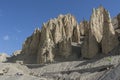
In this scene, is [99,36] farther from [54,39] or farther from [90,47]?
[54,39]

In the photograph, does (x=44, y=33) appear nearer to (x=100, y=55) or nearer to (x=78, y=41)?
(x=78, y=41)

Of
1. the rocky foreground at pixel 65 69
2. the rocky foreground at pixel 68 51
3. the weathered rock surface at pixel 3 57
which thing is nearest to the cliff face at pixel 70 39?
the rocky foreground at pixel 68 51

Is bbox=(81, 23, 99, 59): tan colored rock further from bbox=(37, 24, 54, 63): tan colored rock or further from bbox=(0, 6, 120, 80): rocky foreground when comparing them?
bbox=(37, 24, 54, 63): tan colored rock

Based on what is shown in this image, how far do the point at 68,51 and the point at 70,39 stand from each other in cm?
468

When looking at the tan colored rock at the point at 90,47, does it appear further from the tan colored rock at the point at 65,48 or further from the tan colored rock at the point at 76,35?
the tan colored rock at the point at 76,35

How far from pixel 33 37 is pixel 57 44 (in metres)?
13.7

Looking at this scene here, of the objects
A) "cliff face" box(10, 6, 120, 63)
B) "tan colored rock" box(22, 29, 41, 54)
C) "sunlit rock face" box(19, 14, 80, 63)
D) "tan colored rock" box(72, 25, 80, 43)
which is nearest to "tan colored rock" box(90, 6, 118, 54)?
"cliff face" box(10, 6, 120, 63)

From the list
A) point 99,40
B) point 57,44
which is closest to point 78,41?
point 57,44

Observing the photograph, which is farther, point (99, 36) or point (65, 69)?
point (99, 36)

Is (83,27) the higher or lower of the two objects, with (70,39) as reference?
higher

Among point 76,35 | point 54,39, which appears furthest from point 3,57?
point 76,35

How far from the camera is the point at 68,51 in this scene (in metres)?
86.1

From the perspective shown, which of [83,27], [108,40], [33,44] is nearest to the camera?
[108,40]

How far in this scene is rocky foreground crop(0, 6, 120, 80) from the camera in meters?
66.6
